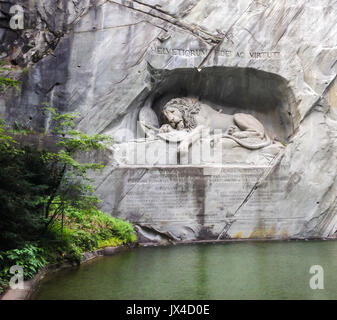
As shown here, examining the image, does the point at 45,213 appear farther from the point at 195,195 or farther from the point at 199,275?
the point at 195,195

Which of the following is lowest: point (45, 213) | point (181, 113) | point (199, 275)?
point (199, 275)

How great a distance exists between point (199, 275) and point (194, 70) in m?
6.33

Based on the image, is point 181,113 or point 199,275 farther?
point 181,113

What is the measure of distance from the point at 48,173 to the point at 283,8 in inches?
323

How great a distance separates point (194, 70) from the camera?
33.4 feet

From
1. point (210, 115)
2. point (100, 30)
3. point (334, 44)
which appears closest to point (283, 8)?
point (334, 44)

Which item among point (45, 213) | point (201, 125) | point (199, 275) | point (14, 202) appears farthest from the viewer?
point (201, 125)

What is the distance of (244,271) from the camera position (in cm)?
573

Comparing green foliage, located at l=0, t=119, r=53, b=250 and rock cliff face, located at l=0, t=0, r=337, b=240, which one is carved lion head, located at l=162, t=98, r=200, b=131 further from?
green foliage, located at l=0, t=119, r=53, b=250

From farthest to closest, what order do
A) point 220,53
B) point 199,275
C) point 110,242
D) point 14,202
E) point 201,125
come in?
point 201,125
point 220,53
point 110,242
point 199,275
point 14,202

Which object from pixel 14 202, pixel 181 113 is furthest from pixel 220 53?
pixel 14 202

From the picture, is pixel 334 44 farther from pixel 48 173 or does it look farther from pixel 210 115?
pixel 48 173

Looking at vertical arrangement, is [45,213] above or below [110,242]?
above

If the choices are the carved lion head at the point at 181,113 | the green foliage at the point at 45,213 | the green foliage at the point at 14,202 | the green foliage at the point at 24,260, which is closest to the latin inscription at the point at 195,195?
the green foliage at the point at 45,213
